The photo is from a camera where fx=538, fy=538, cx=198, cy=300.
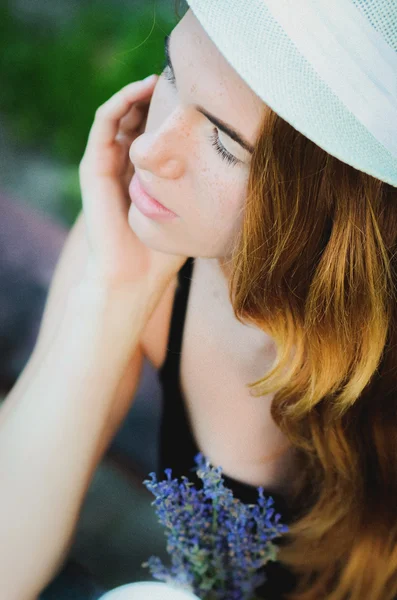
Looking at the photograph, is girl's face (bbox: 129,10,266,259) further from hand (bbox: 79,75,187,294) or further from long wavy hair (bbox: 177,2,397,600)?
hand (bbox: 79,75,187,294)

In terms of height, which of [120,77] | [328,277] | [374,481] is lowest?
[374,481]

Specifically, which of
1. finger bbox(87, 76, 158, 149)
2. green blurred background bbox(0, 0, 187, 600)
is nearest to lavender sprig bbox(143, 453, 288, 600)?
green blurred background bbox(0, 0, 187, 600)

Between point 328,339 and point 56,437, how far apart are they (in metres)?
0.45

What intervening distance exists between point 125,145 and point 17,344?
0.44m

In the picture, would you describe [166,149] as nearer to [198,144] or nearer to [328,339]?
[198,144]

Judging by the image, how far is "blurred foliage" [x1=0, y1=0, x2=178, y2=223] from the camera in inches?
35.1

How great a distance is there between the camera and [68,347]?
2.91ft

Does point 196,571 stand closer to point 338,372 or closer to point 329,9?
point 338,372

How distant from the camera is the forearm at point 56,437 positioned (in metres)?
0.80

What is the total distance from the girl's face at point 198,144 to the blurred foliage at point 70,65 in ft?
0.92

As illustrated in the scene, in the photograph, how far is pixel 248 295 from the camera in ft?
2.39

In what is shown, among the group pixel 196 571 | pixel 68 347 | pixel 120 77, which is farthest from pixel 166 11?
pixel 196 571

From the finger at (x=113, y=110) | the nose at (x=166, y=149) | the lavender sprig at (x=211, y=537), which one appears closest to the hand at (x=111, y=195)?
the finger at (x=113, y=110)

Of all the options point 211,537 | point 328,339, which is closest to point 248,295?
point 328,339
